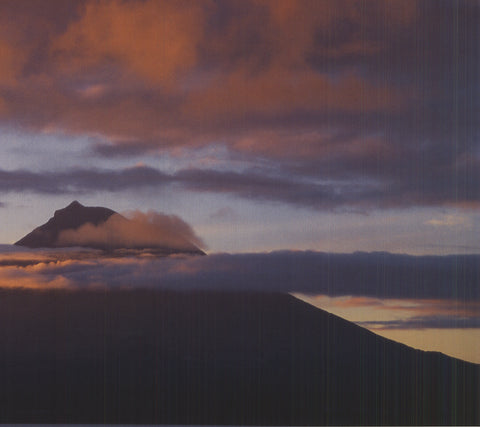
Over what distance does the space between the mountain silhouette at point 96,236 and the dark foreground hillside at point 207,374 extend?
64 centimetres

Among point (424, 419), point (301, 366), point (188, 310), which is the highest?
point (188, 310)

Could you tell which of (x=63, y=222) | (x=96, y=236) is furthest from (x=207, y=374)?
(x=63, y=222)

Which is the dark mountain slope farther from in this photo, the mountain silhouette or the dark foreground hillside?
the dark foreground hillside

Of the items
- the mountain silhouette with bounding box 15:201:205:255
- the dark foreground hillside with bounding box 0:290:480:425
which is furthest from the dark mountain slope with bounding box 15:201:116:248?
the dark foreground hillside with bounding box 0:290:480:425

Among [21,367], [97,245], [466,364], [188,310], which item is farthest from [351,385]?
[21,367]

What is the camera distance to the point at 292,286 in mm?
7141

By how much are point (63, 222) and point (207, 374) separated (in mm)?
3681

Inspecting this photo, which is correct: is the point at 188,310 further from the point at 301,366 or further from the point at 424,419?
the point at 424,419

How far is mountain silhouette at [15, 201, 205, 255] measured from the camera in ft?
23.8

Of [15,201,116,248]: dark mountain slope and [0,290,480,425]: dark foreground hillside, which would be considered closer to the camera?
[0,290,480,425]: dark foreground hillside

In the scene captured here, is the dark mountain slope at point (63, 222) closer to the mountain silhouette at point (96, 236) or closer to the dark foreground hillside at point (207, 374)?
the mountain silhouette at point (96, 236)

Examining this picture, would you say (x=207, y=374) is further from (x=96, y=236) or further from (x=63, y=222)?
(x=63, y=222)

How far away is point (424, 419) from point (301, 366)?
1561 mm

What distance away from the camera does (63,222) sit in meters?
9.18
